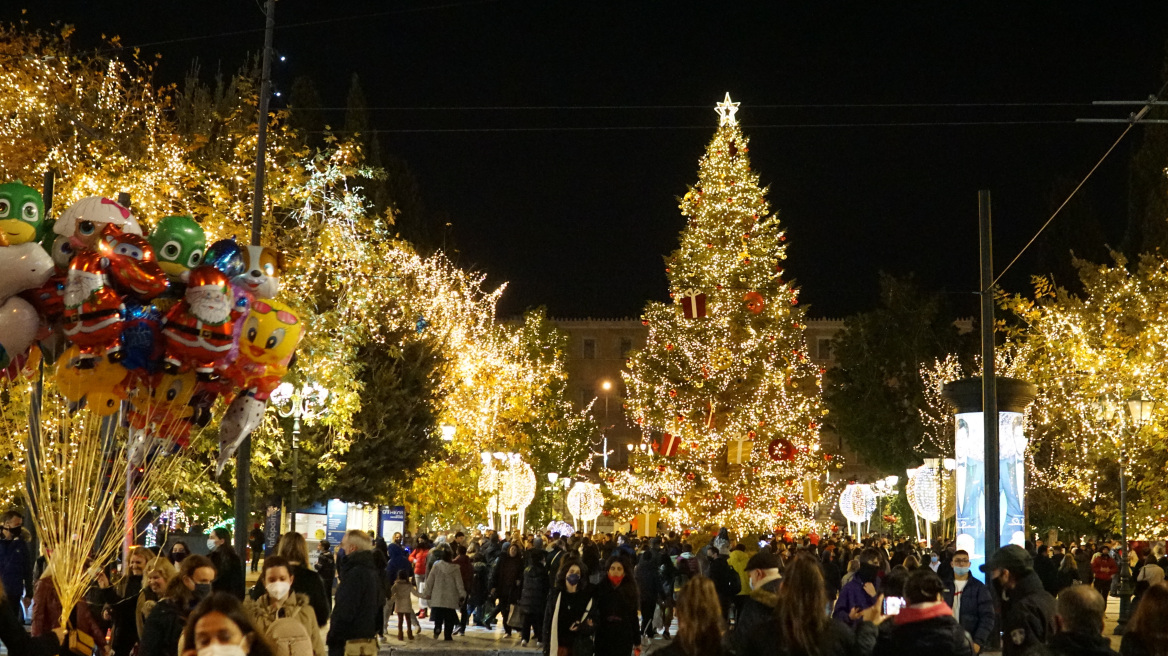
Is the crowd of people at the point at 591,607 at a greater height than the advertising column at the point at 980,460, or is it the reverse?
the advertising column at the point at 980,460

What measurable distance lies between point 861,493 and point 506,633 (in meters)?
29.8

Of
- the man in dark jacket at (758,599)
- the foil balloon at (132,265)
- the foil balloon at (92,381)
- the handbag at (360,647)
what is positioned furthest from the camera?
the foil balloon at (92,381)

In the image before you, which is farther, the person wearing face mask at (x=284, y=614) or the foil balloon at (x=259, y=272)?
the foil balloon at (x=259, y=272)

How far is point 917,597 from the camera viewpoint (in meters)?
7.42

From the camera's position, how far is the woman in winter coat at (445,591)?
21.9 metres

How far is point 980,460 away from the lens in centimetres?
2258

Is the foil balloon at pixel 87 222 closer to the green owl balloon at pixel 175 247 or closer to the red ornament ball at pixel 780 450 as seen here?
the green owl balloon at pixel 175 247

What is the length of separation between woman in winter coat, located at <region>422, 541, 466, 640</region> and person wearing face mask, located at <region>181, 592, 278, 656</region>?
1615cm

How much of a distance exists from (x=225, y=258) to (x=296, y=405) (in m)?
11.8

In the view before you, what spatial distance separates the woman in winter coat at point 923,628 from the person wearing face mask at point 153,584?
513 centimetres

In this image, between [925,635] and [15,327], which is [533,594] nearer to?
[15,327]

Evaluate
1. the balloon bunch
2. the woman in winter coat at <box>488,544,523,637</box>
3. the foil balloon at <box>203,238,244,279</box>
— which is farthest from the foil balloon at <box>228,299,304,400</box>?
the woman in winter coat at <box>488,544,523,637</box>

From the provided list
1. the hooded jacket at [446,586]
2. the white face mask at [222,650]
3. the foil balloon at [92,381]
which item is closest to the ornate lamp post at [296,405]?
the hooded jacket at [446,586]

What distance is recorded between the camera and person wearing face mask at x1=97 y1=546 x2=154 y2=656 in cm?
1048
